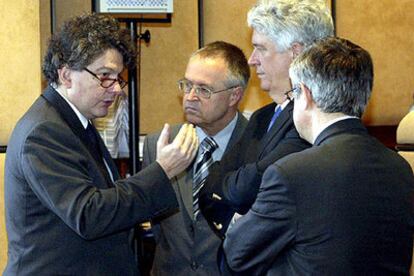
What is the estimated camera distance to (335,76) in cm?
219

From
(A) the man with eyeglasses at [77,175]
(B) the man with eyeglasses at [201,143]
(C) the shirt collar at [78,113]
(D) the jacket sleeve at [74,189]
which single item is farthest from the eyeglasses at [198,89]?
(D) the jacket sleeve at [74,189]

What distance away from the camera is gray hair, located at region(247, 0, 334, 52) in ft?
8.48

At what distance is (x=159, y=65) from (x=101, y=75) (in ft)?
9.44

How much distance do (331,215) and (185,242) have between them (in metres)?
1.22

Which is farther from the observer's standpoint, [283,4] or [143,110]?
[143,110]

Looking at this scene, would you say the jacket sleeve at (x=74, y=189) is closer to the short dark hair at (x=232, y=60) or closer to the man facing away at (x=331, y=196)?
the man facing away at (x=331, y=196)

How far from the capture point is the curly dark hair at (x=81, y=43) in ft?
8.81

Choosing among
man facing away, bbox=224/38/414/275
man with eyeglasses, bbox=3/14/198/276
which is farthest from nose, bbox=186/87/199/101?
man facing away, bbox=224/38/414/275

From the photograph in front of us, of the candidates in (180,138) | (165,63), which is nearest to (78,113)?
(180,138)

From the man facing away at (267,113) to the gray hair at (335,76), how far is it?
0.28m

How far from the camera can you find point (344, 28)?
5914mm

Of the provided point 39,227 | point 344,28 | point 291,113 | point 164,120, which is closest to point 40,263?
point 39,227

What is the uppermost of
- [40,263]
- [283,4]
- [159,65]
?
[283,4]

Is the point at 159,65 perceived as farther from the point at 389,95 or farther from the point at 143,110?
the point at 389,95
